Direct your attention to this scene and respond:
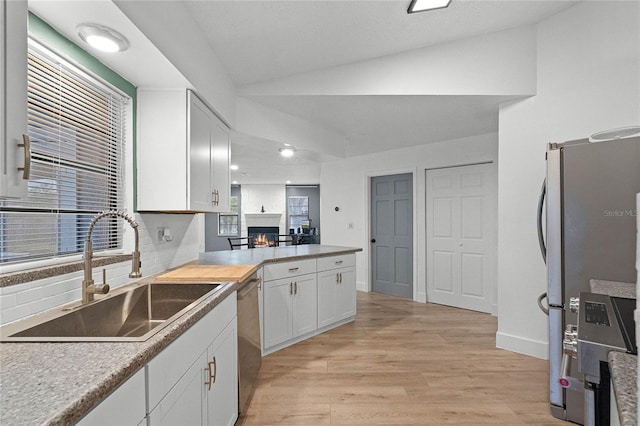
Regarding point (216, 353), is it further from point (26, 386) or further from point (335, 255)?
point (335, 255)

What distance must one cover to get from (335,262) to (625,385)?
312cm

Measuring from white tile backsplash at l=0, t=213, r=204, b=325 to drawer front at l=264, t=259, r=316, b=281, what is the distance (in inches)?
27.4

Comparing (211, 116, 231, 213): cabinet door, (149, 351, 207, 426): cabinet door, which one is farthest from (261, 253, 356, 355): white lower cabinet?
(149, 351, 207, 426): cabinet door

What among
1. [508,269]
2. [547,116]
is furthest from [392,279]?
[547,116]

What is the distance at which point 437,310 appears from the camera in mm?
4551

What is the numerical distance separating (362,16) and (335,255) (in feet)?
7.47

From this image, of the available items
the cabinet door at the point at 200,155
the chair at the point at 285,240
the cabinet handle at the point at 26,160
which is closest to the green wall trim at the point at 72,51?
the cabinet door at the point at 200,155

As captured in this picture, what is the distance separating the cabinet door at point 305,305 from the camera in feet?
10.8

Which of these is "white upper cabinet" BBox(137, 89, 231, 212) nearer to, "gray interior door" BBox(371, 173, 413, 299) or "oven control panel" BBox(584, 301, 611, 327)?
"oven control panel" BBox(584, 301, 611, 327)

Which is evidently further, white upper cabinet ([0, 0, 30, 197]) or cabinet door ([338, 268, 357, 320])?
cabinet door ([338, 268, 357, 320])

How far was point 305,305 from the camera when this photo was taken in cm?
338

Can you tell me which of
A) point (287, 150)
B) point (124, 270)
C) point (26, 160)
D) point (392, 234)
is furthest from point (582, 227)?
point (392, 234)

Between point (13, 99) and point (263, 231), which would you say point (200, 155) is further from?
point (263, 231)

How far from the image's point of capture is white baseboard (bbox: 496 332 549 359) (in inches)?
114
